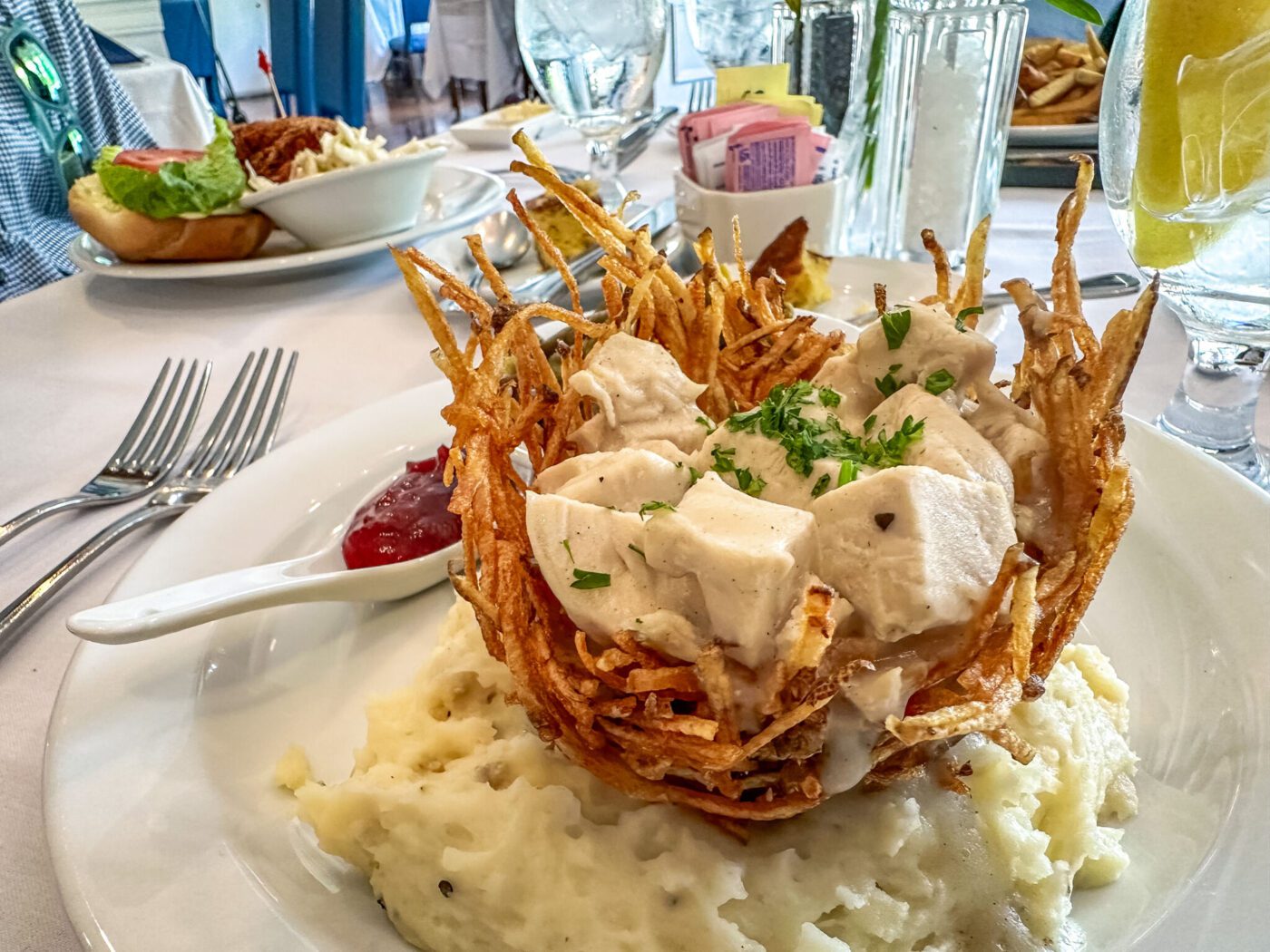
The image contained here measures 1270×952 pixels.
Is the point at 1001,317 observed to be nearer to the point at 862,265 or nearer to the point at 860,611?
the point at 862,265

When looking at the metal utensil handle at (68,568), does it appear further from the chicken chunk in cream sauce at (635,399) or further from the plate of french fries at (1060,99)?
the plate of french fries at (1060,99)

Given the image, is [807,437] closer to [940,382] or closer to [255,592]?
[940,382]

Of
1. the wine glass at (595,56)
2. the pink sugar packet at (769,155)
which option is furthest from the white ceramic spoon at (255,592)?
the wine glass at (595,56)

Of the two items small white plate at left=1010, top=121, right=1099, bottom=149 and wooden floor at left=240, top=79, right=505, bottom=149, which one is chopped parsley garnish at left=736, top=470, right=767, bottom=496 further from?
wooden floor at left=240, top=79, right=505, bottom=149

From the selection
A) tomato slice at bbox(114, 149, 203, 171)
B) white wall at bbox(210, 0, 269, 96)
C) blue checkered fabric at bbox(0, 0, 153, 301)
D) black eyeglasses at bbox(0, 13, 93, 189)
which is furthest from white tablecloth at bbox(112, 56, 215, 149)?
white wall at bbox(210, 0, 269, 96)

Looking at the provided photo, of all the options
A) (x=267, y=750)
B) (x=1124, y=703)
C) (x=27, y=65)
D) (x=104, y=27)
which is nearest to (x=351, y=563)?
(x=267, y=750)
